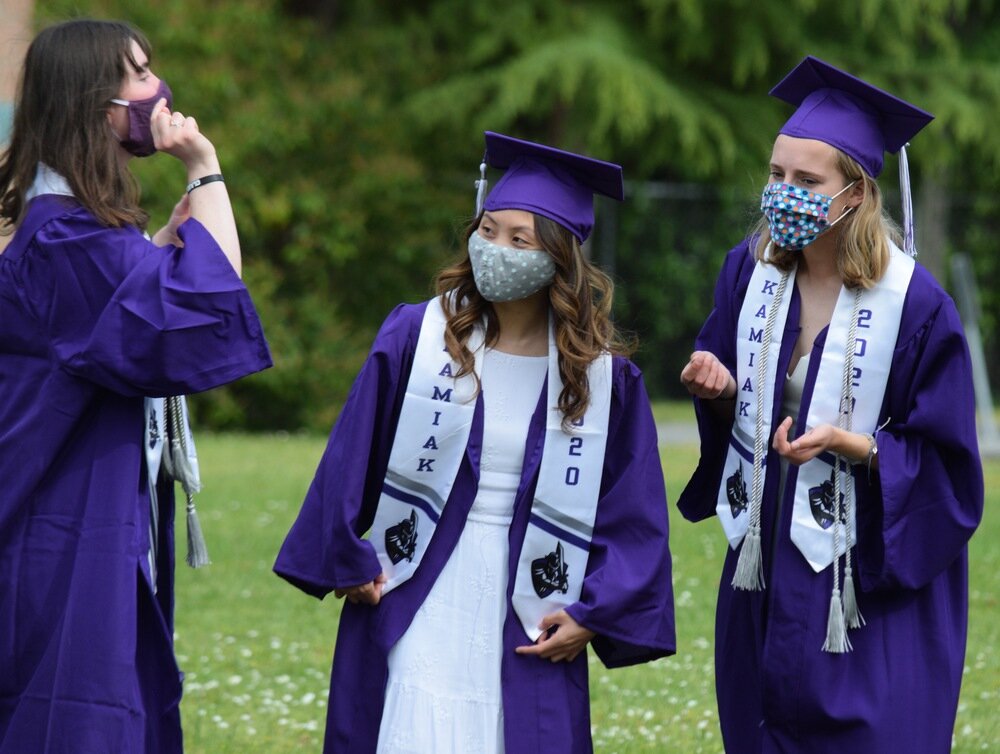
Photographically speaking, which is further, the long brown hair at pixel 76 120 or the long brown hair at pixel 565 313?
the long brown hair at pixel 565 313

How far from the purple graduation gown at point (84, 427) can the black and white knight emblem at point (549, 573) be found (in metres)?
0.84

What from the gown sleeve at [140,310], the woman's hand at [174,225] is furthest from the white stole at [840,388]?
the woman's hand at [174,225]

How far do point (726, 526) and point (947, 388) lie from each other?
678 millimetres

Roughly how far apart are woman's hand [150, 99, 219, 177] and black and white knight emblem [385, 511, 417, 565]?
972 millimetres

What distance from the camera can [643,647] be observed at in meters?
3.80

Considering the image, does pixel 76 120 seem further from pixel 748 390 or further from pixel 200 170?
pixel 748 390

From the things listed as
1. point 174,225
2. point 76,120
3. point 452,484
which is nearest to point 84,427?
point 174,225

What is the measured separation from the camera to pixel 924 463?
383cm

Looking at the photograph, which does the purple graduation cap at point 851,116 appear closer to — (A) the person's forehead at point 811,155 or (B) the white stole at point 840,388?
(A) the person's forehead at point 811,155

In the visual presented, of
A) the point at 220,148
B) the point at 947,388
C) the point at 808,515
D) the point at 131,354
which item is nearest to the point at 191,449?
the point at 131,354

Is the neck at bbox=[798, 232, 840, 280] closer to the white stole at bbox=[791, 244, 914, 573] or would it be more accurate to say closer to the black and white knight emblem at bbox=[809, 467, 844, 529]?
the white stole at bbox=[791, 244, 914, 573]

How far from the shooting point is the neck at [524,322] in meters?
3.98

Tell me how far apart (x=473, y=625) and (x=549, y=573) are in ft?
0.74

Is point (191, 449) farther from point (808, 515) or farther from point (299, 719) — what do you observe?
point (299, 719)
